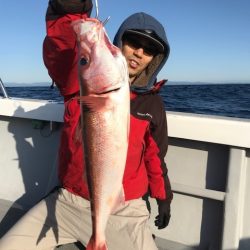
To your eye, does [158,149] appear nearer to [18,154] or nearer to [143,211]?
[143,211]

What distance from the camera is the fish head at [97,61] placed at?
6.44 ft

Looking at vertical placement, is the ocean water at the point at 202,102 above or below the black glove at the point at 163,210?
below

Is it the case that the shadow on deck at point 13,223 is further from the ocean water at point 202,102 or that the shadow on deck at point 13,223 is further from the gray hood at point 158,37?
the gray hood at point 158,37

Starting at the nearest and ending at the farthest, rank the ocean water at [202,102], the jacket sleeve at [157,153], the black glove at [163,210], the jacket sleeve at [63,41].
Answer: the jacket sleeve at [63,41], the jacket sleeve at [157,153], the black glove at [163,210], the ocean water at [202,102]

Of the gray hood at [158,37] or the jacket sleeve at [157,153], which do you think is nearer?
the gray hood at [158,37]

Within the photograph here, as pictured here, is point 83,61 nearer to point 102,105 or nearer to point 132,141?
point 102,105

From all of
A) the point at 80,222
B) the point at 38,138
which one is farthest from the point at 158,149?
the point at 38,138

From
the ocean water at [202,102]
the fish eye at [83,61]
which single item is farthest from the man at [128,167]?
the fish eye at [83,61]

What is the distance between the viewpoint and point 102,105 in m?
2.02

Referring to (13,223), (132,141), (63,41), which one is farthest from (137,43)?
(13,223)

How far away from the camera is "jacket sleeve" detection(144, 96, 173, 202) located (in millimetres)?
3211

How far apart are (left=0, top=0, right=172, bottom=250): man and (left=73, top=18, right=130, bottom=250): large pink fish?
0.74 meters

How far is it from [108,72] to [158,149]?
1423mm

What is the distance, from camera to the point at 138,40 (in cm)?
297
